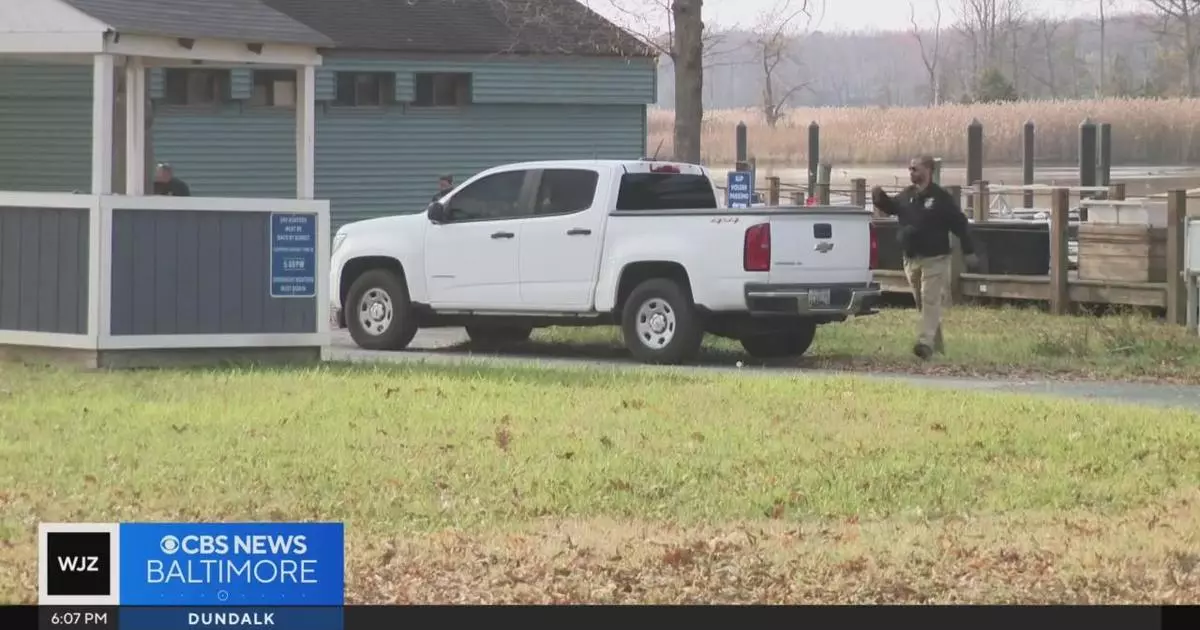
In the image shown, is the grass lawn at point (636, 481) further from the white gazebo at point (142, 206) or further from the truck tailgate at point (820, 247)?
the truck tailgate at point (820, 247)

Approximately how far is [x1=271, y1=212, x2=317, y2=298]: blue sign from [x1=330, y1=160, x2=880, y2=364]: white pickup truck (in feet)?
9.27

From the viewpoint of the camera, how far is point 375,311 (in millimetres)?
20000

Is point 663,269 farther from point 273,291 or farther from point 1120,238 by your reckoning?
point 1120,238

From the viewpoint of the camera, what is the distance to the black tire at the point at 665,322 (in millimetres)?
18094

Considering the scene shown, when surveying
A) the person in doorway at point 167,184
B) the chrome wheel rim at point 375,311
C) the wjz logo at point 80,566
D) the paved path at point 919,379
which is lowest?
the wjz logo at point 80,566

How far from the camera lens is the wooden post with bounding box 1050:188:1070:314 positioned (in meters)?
23.3

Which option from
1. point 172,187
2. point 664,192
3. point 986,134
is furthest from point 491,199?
point 986,134

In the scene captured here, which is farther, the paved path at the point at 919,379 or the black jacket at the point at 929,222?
the black jacket at the point at 929,222

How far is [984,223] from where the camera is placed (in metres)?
25.4

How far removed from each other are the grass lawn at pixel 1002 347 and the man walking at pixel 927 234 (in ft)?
1.48

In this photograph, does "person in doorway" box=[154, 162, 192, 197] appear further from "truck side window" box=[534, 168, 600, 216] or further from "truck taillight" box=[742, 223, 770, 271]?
"truck taillight" box=[742, 223, 770, 271]

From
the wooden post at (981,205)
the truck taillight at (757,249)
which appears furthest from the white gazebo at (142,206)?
the wooden post at (981,205)

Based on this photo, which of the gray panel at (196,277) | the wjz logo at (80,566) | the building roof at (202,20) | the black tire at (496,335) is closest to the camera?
the wjz logo at (80,566)

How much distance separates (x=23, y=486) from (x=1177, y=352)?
36.9ft
